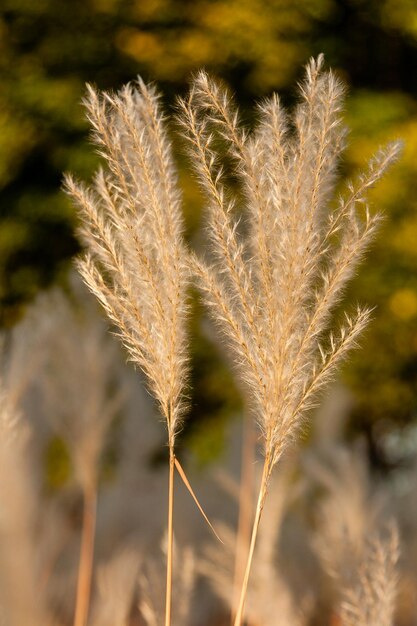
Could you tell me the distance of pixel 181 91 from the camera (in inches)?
241

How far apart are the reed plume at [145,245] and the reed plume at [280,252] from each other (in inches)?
2.0

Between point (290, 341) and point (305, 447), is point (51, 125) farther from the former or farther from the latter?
point (290, 341)

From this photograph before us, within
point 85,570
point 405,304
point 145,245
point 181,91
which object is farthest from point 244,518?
point 181,91

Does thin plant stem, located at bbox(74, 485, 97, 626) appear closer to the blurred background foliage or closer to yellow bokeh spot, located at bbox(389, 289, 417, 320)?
the blurred background foliage

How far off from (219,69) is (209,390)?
206cm

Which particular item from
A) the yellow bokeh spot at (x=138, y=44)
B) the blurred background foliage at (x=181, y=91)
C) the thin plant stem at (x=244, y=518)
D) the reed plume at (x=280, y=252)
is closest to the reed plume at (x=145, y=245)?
the reed plume at (x=280, y=252)

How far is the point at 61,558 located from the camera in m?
3.16

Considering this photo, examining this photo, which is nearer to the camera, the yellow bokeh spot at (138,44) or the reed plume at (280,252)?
the reed plume at (280,252)

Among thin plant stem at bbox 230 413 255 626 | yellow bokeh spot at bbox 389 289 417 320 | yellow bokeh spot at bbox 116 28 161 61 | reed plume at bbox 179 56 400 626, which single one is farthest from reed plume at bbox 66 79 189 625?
yellow bokeh spot at bbox 116 28 161 61

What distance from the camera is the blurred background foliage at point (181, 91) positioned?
5.79 metres

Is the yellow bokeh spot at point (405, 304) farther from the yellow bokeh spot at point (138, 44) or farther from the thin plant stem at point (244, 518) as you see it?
the thin plant stem at point (244, 518)

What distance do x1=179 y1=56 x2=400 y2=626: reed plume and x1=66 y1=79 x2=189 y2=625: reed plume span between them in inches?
2.0

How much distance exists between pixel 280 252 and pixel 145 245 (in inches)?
7.5

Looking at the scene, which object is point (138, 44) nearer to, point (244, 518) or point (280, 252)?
point (244, 518)
